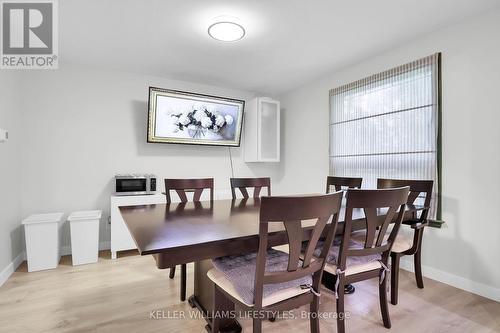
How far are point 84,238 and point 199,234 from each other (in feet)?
7.61

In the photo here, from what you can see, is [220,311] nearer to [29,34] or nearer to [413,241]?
[413,241]

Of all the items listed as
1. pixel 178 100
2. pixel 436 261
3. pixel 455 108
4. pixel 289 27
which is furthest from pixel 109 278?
pixel 455 108

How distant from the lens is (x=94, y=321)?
1.72 metres

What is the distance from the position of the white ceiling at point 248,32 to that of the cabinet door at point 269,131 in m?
0.78

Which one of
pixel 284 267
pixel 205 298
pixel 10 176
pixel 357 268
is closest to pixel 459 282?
pixel 357 268

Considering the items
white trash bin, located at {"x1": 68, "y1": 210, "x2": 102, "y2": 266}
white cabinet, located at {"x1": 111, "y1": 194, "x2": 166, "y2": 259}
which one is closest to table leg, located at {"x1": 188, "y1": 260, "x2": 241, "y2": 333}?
white cabinet, located at {"x1": 111, "y1": 194, "x2": 166, "y2": 259}

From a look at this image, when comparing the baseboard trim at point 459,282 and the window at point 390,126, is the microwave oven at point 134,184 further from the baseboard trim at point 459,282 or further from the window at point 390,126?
the baseboard trim at point 459,282

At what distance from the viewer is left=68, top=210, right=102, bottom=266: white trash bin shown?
9.02 ft

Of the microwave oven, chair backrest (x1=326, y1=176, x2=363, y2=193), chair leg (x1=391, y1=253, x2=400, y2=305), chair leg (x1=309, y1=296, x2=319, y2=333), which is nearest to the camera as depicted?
chair leg (x1=309, y1=296, x2=319, y2=333)

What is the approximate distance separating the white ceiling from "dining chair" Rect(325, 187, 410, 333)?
1561 mm

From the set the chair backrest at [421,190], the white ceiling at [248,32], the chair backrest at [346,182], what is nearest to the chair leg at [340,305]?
the chair backrest at [421,190]

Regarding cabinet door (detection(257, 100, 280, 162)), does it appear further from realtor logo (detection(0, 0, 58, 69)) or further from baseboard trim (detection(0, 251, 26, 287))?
baseboard trim (detection(0, 251, 26, 287))

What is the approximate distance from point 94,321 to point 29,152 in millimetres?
2260

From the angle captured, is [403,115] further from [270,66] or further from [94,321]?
[94,321]
